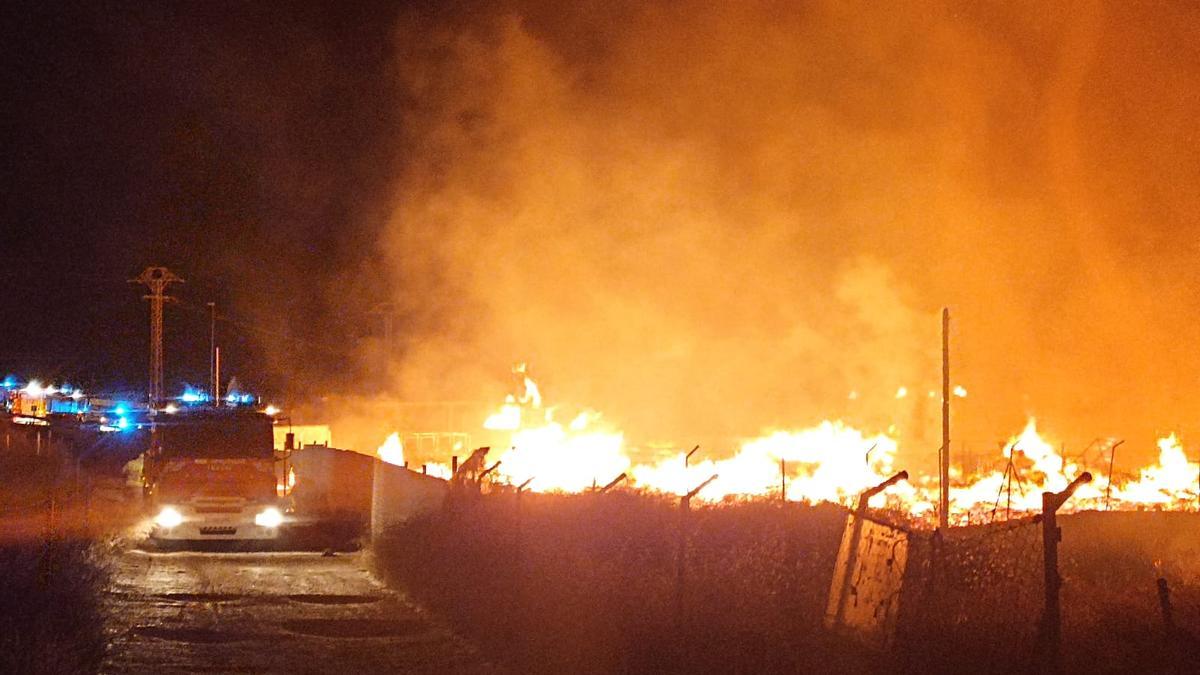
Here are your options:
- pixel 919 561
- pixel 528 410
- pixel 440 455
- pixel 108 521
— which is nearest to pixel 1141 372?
pixel 528 410

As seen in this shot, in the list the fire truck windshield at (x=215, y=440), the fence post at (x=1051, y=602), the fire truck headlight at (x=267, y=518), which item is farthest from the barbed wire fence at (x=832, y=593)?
the fire truck windshield at (x=215, y=440)

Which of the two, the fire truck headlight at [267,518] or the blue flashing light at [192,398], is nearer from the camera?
the fire truck headlight at [267,518]

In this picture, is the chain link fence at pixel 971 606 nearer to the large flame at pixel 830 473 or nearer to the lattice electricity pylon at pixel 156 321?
the large flame at pixel 830 473

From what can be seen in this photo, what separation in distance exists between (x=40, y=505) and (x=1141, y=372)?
4152cm

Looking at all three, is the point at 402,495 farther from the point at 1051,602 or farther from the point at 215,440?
the point at 1051,602

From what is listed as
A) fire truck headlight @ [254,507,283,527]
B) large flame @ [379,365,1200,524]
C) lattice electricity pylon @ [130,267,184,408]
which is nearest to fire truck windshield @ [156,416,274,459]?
fire truck headlight @ [254,507,283,527]

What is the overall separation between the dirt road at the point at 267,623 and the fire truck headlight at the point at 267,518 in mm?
2869

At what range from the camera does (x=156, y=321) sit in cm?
4469

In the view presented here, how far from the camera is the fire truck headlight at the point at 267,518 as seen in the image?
62.6ft

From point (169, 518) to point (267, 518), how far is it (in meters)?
1.46

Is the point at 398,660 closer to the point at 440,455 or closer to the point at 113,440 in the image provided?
the point at 440,455

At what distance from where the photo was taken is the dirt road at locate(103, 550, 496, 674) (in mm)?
9453

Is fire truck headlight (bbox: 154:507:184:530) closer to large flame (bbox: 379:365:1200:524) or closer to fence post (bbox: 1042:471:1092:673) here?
large flame (bbox: 379:365:1200:524)

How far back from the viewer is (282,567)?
51.6 ft
